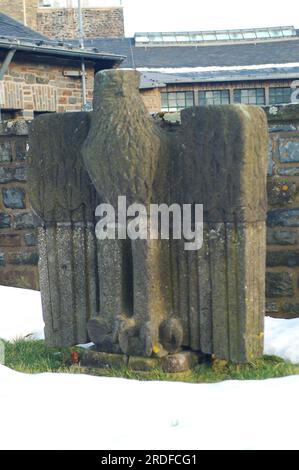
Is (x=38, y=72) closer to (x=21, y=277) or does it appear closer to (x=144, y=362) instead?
(x=21, y=277)

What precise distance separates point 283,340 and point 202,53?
1983 cm

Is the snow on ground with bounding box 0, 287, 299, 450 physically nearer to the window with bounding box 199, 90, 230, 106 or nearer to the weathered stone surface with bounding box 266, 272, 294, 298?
the weathered stone surface with bounding box 266, 272, 294, 298

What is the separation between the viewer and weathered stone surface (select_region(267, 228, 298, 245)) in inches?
224

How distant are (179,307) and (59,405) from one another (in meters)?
1.04

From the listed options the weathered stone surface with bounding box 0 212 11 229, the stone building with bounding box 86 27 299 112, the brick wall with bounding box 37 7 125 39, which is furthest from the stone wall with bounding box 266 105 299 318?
the brick wall with bounding box 37 7 125 39

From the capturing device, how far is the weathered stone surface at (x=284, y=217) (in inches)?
223

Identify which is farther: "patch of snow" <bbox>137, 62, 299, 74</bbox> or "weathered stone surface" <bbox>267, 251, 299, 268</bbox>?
"patch of snow" <bbox>137, 62, 299, 74</bbox>

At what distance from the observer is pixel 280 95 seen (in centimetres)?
1955

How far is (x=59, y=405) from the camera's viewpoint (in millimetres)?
3363

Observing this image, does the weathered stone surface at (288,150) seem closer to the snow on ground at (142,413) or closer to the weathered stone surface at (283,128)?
the weathered stone surface at (283,128)

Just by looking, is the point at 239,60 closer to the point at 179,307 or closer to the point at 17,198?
the point at 17,198

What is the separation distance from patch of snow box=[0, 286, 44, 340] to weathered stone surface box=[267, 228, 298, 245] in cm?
186

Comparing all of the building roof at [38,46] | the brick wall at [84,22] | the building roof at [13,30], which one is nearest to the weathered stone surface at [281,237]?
the building roof at [38,46]
